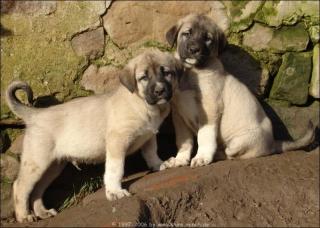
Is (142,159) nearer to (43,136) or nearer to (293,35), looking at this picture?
(43,136)

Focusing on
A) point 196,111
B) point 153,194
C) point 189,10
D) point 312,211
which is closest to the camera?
point 153,194

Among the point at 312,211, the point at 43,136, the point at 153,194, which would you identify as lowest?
the point at 312,211

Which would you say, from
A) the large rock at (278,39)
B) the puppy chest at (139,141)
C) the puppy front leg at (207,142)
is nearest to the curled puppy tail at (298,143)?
the puppy front leg at (207,142)

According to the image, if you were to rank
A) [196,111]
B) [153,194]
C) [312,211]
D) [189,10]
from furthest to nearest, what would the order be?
[189,10], [196,111], [312,211], [153,194]

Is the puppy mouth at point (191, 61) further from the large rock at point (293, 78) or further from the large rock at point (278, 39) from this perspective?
the large rock at point (293, 78)

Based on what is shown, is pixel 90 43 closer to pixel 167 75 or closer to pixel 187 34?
pixel 187 34

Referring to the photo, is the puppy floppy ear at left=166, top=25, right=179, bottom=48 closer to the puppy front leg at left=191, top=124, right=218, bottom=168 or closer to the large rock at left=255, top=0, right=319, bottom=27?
the puppy front leg at left=191, top=124, right=218, bottom=168

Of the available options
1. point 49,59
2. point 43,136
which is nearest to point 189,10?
point 49,59

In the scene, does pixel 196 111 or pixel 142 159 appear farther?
pixel 142 159
